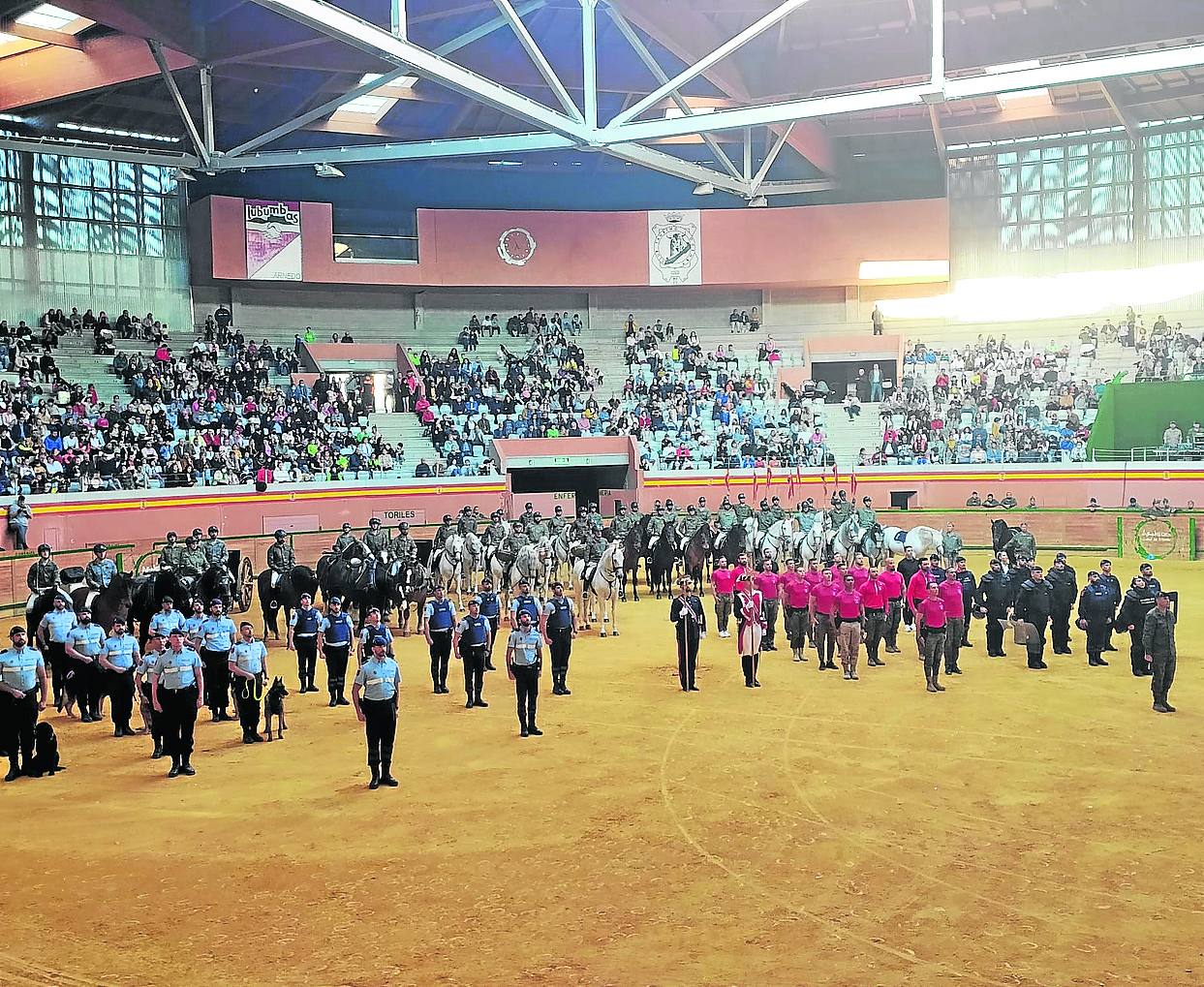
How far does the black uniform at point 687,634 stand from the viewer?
17281mm

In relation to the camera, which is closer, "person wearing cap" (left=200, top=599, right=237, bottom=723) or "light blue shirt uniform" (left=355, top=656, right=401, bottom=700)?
"light blue shirt uniform" (left=355, top=656, right=401, bottom=700)

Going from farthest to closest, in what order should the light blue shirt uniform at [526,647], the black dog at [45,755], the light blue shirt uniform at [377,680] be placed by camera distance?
the light blue shirt uniform at [526,647]
the black dog at [45,755]
the light blue shirt uniform at [377,680]

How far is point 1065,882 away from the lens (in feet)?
31.4

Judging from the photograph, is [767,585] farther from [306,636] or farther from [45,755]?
[45,755]

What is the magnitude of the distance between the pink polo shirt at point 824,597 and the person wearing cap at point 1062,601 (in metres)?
3.65

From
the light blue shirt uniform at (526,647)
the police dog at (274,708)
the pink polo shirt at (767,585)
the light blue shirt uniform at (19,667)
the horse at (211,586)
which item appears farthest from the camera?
the horse at (211,586)

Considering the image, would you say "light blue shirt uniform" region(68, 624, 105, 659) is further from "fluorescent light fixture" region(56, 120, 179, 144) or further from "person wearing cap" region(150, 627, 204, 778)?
"fluorescent light fixture" region(56, 120, 179, 144)

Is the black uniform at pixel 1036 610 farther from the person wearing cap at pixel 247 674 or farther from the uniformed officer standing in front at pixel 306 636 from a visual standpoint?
the person wearing cap at pixel 247 674

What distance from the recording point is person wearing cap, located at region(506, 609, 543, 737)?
48.4 ft

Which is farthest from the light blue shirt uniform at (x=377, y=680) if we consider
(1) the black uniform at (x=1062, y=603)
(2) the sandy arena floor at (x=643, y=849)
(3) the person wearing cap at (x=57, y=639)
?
(1) the black uniform at (x=1062, y=603)

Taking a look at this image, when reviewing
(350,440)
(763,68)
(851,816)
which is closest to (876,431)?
(763,68)

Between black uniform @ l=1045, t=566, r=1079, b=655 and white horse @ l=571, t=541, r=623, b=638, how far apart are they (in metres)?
7.75

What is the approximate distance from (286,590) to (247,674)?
667 cm

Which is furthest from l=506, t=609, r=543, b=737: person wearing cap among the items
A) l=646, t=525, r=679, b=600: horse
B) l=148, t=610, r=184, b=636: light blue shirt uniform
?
l=646, t=525, r=679, b=600: horse
